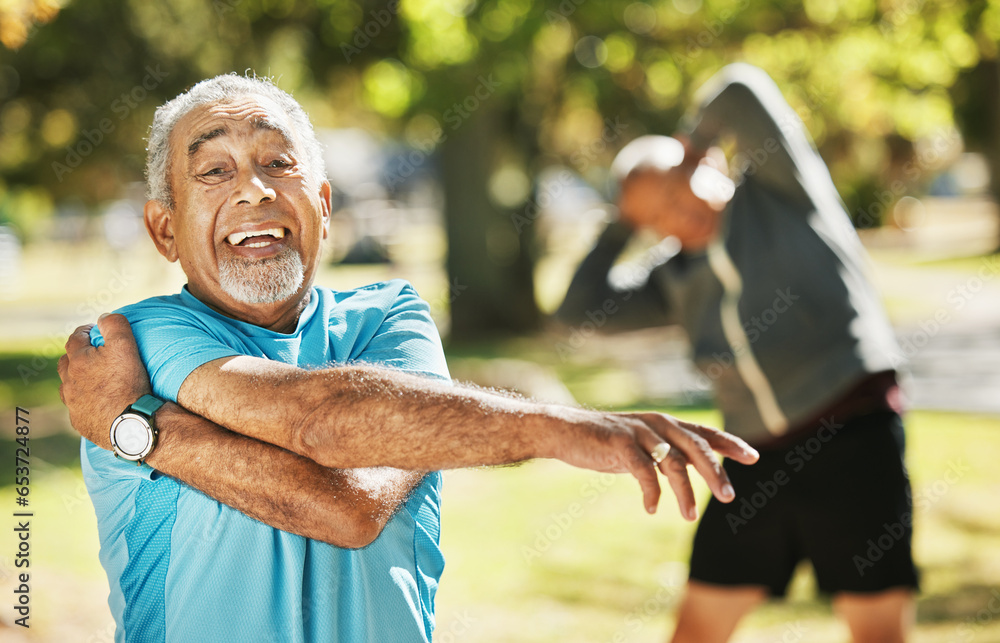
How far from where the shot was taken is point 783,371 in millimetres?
3434

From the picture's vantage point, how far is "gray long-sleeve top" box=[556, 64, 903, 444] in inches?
132

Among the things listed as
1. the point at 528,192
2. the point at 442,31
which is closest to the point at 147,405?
the point at 442,31

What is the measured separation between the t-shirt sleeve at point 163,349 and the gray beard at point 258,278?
0.34 feet

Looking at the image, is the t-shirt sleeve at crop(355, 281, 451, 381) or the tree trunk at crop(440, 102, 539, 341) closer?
the t-shirt sleeve at crop(355, 281, 451, 381)

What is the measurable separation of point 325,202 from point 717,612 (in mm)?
2211

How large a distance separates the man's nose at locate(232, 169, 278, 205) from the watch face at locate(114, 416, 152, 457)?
19.4 inches

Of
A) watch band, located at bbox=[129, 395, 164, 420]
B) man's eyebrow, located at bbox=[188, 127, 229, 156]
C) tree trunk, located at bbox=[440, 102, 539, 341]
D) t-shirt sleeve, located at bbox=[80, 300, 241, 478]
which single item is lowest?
watch band, located at bbox=[129, 395, 164, 420]

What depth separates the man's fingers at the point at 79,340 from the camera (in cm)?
193

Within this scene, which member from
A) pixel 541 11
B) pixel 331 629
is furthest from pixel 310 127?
pixel 541 11

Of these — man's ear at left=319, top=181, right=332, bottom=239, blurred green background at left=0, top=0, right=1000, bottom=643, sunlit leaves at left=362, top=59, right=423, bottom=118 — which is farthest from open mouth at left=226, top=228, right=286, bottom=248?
sunlit leaves at left=362, top=59, right=423, bottom=118

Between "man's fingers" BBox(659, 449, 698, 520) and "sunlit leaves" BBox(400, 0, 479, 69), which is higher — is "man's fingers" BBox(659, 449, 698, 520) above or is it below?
below

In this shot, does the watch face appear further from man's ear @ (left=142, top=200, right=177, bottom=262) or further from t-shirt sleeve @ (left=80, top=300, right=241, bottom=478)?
man's ear @ (left=142, top=200, right=177, bottom=262)

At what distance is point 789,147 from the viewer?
137 inches

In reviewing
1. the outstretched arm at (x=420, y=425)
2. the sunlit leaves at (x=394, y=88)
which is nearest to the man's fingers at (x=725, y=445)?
the outstretched arm at (x=420, y=425)
